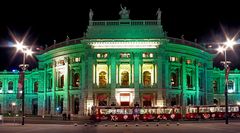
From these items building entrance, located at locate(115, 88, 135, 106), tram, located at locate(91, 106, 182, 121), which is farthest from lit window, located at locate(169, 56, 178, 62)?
tram, located at locate(91, 106, 182, 121)

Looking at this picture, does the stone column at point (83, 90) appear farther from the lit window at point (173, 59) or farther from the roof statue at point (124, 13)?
the lit window at point (173, 59)

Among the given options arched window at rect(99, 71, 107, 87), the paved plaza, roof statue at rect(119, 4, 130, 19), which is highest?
roof statue at rect(119, 4, 130, 19)

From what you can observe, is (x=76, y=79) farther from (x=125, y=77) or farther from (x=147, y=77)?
(x=147, y=77)

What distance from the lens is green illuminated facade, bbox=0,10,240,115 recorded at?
9072 cm

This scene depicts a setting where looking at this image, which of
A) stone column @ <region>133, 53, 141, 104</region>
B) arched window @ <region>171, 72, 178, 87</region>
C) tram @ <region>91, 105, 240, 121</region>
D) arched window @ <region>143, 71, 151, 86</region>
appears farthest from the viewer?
arched window @ <region>171, 72, 178, 87</region>

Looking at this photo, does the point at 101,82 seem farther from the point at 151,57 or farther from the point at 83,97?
the point at 151,57

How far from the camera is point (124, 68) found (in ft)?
303

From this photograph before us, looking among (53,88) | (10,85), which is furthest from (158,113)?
(10,85)

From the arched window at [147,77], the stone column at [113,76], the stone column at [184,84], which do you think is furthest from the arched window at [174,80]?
the stone column at [113,76]

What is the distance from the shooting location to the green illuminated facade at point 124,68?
298 feet

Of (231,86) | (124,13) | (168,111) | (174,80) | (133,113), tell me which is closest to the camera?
(133,113)

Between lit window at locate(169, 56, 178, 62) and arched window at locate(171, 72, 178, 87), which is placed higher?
lit window at locate(169, 56, 178, 62)

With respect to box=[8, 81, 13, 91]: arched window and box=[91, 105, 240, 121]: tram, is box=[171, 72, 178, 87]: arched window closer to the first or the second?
box=[91, 105, 240, 121]: tram

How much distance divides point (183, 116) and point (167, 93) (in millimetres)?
11357
